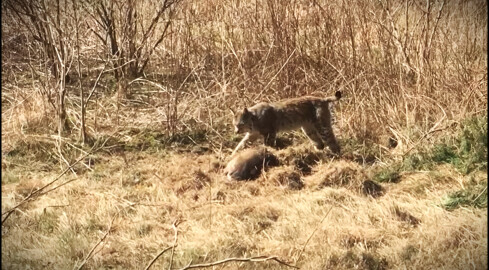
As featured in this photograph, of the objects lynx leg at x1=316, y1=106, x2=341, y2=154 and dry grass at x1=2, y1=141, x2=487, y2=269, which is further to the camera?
lynx leg at x1=316, y1=106, x2=341, y2=154

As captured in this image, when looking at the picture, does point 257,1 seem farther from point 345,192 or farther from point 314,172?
point 345,192

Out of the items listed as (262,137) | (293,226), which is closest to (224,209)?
(293,226)

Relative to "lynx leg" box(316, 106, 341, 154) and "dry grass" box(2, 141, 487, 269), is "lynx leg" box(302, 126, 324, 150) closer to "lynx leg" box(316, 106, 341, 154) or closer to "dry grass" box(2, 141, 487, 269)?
"lynx leg" box(316, 106, 341, 154)

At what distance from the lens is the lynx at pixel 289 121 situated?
6562mm

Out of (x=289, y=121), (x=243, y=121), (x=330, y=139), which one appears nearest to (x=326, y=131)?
(x=330, y=139)

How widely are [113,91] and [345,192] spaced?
12.7 feet

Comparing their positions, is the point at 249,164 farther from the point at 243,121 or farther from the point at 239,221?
the point at 239,221

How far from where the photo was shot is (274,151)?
254 inches

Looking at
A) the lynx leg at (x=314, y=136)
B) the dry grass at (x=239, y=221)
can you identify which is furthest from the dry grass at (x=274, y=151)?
the lynx leg at (x=314, y=136)

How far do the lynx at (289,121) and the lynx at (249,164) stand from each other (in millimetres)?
357

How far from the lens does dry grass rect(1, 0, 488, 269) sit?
4.69 metres

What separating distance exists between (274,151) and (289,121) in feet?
1.34

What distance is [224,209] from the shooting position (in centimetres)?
536

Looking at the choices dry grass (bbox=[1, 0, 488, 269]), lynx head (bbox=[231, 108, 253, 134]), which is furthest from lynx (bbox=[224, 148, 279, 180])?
lynx head (bbox=[231, 108, 253, 134])
